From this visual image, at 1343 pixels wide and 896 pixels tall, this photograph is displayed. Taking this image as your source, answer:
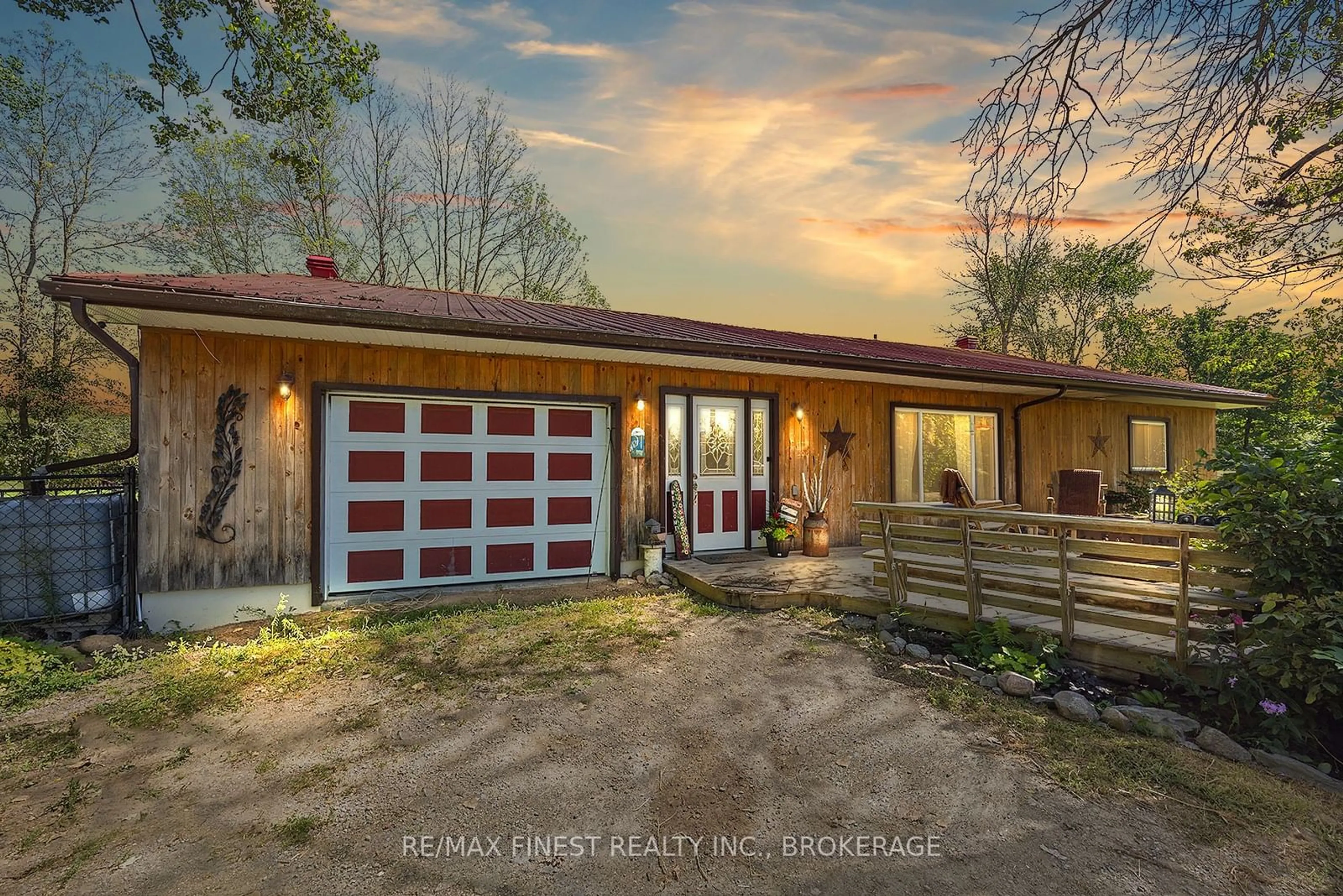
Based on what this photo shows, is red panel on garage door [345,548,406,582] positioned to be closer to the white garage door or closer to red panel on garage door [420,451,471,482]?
the white garage door

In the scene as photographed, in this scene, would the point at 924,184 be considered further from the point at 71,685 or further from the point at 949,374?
the point at 71,685

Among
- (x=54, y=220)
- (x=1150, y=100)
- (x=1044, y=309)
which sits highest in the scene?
(x=1044, y=309)

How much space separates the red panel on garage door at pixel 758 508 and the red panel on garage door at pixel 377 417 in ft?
13.6

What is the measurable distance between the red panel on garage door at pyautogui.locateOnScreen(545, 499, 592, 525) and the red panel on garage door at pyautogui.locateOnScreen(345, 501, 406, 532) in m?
1.44

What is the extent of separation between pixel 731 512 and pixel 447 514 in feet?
10.9

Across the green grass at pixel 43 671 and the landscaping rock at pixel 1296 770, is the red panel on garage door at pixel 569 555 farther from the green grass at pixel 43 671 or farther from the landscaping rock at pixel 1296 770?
the landscaping rock at pixel 1296 770

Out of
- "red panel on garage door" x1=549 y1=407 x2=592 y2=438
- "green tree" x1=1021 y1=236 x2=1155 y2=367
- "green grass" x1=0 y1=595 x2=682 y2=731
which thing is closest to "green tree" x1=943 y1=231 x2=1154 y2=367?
"green tree" x1=1021 y1=236 x2=1155 y2=367

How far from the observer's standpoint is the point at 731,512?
7184mm

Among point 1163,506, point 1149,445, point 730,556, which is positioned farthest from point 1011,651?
point 1149,445

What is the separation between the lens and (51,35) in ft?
32.8

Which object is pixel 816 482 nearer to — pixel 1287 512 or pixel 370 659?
pixel 1287 512

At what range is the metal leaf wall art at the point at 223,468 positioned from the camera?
4852mm

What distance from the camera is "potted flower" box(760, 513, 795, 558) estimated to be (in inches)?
272

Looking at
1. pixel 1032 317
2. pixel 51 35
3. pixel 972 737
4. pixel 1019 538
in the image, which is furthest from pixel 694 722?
pixel 1032 317
